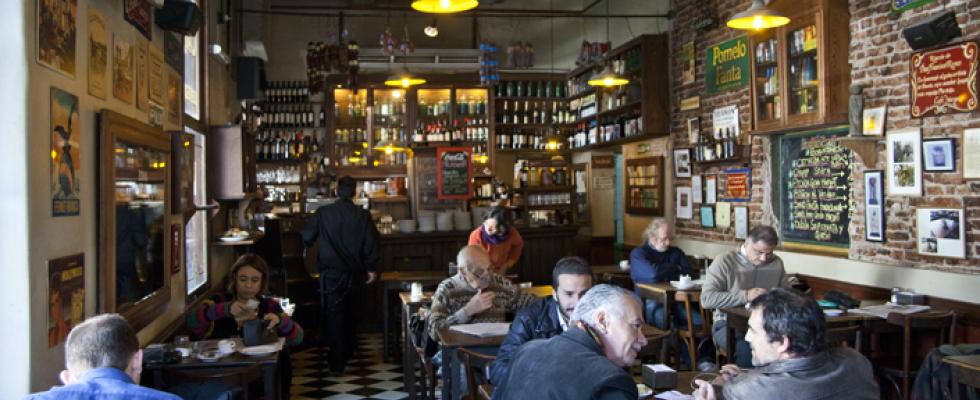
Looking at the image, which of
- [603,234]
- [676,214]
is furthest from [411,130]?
[676,214]

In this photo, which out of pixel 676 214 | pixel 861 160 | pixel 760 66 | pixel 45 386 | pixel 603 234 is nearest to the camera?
pixel 45 386

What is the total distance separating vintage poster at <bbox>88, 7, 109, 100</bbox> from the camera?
374 cm

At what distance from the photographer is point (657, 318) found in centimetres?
762

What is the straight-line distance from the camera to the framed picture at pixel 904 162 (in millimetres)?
6703

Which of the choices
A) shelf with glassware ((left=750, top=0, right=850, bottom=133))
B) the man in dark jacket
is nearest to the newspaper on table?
the man in dark jacket

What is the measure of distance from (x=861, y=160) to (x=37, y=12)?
663cm

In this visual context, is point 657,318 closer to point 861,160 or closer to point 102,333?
point 861,160

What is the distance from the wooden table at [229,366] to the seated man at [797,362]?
7.65 ft

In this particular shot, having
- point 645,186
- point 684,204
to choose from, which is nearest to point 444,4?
point 684,204

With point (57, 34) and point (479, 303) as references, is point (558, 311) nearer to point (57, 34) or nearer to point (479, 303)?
point (479, 303)

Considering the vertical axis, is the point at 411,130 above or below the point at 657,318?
above

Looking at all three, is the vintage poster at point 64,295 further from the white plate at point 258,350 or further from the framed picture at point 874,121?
the framed picture at point 874,121

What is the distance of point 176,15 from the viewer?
16.7 feet

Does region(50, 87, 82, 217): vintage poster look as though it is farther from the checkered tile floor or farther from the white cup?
the checkered tile floor
